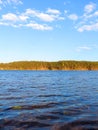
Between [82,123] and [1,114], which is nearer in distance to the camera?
[82,123]

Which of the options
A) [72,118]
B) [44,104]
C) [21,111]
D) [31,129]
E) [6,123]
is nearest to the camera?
[31,129]

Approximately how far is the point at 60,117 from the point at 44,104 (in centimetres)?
557

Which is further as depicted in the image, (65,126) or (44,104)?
(44,104)

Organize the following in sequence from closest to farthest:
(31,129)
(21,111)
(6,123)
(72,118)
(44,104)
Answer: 1. (31,129)
2. (6,123)
3. (72,118)
4. (21,111)
5. (44,104)

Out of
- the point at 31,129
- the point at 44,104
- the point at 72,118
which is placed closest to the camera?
the point at 31,129

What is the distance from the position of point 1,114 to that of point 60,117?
377 centimetres

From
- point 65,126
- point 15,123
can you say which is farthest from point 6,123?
point 65,126

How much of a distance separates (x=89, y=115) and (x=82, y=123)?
2.18 metres

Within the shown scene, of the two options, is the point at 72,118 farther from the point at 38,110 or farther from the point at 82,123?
the point at 38,110

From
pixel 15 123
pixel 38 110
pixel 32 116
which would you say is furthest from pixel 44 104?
pixel 15 123

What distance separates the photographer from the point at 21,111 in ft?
61.2

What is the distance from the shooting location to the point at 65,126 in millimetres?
14312

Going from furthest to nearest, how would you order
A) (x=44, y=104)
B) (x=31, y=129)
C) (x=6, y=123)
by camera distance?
(x=44, y=104)
(x=6, y=123)
(x=31, y=129)

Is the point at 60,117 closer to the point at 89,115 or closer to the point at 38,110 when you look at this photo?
the point at 89,115
